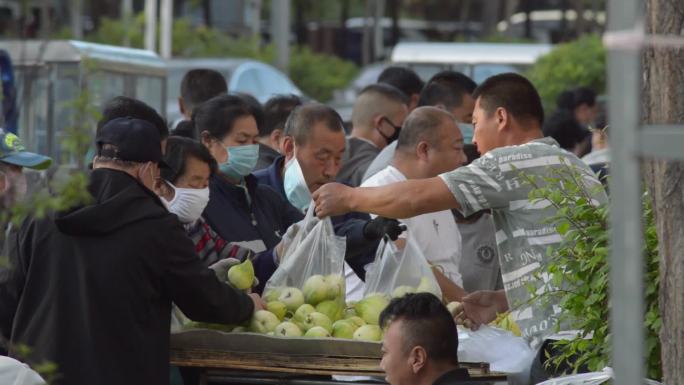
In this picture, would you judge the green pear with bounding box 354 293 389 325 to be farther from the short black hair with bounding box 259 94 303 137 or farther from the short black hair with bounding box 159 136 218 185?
the short black hair with bounding box 259 94 303 137

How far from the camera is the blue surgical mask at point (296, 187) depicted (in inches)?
268

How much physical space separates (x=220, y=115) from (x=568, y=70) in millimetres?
10667

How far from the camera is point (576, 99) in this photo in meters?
12.5

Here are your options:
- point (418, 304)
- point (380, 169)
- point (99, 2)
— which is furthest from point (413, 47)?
point (99, 2)

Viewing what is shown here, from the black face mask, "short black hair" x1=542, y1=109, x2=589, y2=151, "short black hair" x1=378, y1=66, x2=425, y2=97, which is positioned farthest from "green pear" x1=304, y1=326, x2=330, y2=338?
"short black hair" x1=542, y1=109, x2=589, y2=151

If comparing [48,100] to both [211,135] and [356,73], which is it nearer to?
[211,135]

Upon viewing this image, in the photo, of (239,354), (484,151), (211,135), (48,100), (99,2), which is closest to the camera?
(239,354)

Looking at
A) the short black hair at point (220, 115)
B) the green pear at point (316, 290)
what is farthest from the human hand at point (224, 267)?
the short black hair at point (220, 115)

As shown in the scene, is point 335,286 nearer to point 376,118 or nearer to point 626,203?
point 626,203

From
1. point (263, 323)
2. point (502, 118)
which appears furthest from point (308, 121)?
point (263, 323)

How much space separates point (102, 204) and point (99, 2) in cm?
3009

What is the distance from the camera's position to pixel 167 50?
2205 cm

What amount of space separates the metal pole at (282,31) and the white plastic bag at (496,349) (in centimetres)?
1951

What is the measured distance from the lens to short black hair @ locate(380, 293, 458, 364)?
502 cm
